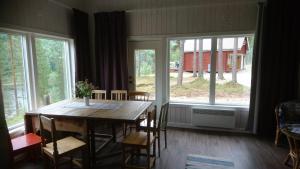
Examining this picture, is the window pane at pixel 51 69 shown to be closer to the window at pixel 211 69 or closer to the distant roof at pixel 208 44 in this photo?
the window at pixel 211 69

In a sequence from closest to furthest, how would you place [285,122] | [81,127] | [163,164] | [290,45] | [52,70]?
[81,127] → [163,164] → [285,122] → [290,45] → [52,70]

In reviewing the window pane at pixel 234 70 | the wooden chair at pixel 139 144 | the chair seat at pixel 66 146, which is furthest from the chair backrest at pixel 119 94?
the window pane at pixel 234 70

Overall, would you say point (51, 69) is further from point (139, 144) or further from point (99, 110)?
point (139, 144)

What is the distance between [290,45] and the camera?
11.2ft

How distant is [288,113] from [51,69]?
4.26 m

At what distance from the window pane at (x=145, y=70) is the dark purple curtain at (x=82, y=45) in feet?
3.57

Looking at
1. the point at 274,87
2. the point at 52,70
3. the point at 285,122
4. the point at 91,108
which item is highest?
the point at 52,70

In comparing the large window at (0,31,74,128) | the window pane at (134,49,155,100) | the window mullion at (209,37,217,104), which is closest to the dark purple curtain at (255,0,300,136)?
the window mullion at (209,37,217,104)

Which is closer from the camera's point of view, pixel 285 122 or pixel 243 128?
pixel 285 122

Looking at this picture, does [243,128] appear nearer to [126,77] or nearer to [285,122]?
[285,122]

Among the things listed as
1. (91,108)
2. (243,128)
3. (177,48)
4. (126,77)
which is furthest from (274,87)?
(91,108)

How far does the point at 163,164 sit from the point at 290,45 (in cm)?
295

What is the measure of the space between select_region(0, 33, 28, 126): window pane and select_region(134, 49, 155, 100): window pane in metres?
2.21

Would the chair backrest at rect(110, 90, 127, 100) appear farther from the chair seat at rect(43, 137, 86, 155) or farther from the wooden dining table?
the chair seat at rect(43, 137, 86, 155)
